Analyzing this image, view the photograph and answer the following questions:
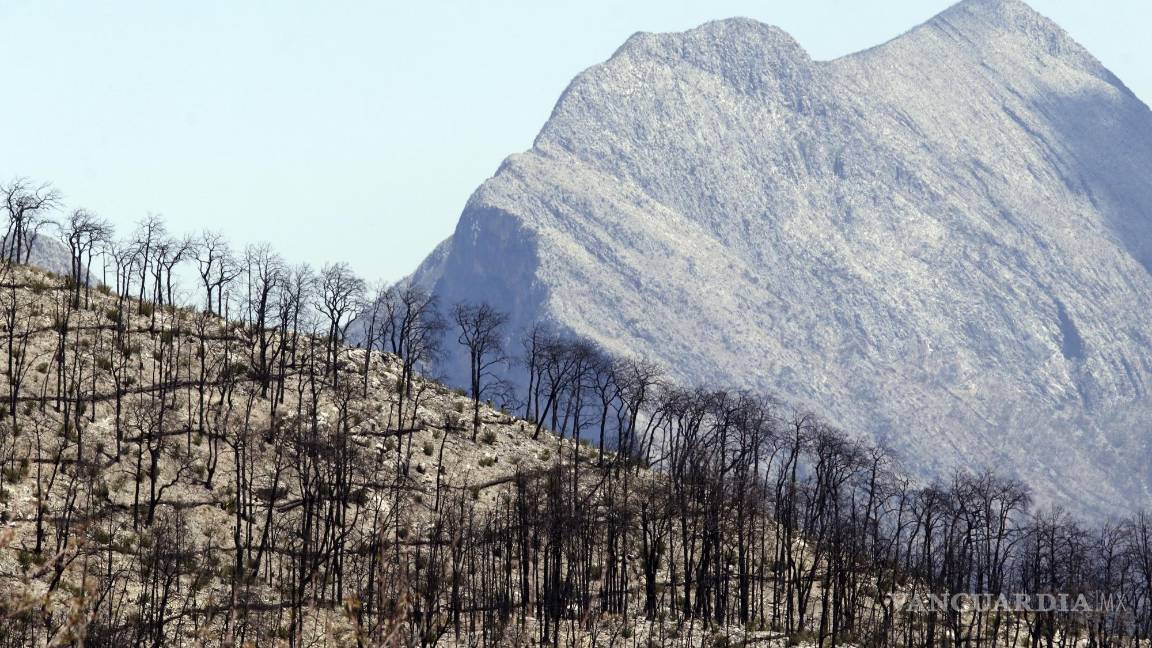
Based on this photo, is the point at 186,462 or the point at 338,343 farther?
the point at 338,343

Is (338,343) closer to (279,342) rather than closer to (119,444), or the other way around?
(279,342)

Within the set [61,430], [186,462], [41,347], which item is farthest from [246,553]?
[41,347]

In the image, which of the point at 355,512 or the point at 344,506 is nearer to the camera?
the point at 344,506

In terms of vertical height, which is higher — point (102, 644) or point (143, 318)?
point (143, 318)

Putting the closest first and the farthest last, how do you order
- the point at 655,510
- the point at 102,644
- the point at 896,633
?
1. the point at 102,644
2. the point at 655,510
3. the point at 896,633

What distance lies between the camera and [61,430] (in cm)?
10681

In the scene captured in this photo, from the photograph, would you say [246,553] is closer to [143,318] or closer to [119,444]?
[119,444]

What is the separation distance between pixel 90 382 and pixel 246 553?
20.9 meters

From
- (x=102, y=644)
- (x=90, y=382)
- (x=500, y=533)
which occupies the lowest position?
(x=102, y=644)

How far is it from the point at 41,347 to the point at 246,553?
26491 mm

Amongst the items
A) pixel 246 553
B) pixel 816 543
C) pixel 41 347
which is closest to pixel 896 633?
pixel 816 543

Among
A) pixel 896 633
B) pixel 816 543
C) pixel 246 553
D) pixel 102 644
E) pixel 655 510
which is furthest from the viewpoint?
pixel 816 543

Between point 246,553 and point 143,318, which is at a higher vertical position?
point 143,318

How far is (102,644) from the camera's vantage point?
84.1 m
